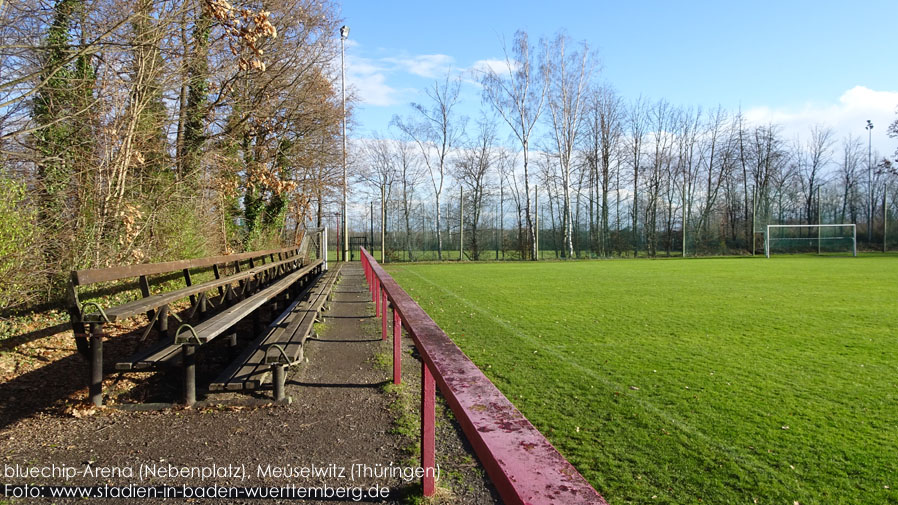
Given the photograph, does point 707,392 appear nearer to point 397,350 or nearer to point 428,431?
point 397,350

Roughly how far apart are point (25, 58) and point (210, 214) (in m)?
4.93

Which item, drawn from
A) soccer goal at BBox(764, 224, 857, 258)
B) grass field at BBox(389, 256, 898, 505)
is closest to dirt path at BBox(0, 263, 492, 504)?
grass field at BBox(389, 256, 898, 505)

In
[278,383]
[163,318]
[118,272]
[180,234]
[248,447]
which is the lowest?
[248,447]

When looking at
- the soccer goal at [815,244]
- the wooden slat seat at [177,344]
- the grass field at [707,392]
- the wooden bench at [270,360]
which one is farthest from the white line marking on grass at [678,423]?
the soccer goal at [815,244]

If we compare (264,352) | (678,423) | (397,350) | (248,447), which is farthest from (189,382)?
(678,423)

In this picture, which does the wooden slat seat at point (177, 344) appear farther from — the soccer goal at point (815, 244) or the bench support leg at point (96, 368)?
the soccer goal at point (815, 244)

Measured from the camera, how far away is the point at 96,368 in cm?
356

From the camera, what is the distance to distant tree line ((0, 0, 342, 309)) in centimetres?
538

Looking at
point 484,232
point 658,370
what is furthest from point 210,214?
point 484,232

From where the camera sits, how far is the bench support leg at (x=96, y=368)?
11.4 feet

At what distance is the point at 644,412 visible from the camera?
3840 mm

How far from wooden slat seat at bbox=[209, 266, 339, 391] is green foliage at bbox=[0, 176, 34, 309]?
8.67ft

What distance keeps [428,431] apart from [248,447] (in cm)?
123

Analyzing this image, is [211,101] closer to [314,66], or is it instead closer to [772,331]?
[314,66]
